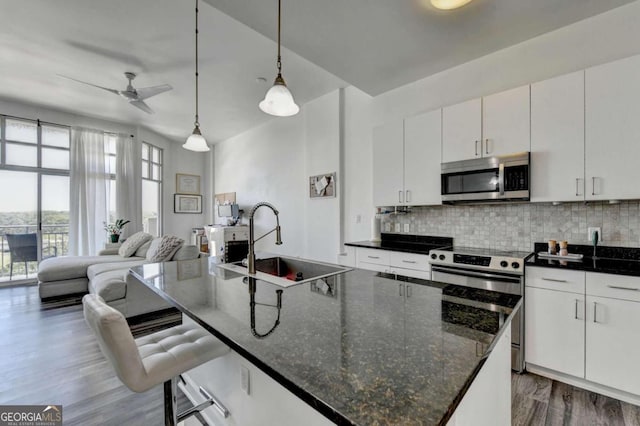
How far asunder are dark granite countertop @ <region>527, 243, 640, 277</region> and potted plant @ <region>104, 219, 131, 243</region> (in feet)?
Answer: 21.1

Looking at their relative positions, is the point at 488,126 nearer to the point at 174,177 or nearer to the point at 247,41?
the point at 247,41

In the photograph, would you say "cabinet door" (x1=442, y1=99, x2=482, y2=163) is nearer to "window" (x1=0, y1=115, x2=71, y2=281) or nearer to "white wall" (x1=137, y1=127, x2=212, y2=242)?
"white wall" (x1=137, y1=127, x2=212, y2=242)

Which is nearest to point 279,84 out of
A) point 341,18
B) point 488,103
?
point 341,18

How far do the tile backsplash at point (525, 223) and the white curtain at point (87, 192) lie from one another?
6.02 metres

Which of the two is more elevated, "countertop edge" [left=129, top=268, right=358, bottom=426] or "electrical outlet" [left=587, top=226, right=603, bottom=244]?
"electrical outlet" [left=587, top=226, right=603, bottom=244]

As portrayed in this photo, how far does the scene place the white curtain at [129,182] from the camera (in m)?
5.80

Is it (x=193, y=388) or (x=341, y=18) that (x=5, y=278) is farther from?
(x=341, y=18)

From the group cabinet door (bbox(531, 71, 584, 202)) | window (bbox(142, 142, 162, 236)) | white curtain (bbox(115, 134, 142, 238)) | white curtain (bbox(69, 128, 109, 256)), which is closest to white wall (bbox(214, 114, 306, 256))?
window (bbox(142, 142, 162, 236))

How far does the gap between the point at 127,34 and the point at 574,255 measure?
4717 millimetres

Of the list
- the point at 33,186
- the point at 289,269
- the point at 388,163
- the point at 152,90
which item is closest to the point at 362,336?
the point at 289,269

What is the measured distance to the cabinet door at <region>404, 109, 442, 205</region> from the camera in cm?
283

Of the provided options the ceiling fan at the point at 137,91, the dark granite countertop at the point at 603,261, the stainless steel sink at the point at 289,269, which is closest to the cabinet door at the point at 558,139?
the dark granite countertop at the point at 603,261

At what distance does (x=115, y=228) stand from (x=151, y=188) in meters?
1.41

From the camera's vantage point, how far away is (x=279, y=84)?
173 centimetres
